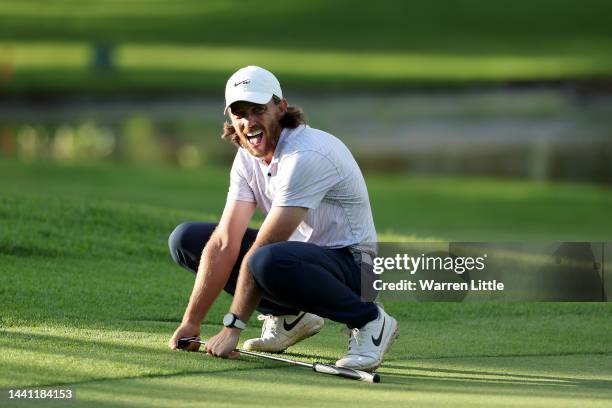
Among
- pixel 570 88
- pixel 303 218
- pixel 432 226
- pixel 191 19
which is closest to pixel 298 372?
pixel 303 218

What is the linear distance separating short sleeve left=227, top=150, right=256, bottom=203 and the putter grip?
34.2 inches

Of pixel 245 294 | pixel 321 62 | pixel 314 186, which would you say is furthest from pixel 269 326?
pixel 321 62

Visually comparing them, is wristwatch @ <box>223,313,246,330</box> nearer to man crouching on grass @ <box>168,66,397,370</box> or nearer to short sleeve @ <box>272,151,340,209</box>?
man crouching on grass @ <box>168,66,397,370</box>

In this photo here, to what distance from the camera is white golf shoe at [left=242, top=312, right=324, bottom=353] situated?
6266 millimetres

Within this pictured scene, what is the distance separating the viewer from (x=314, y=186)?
19.0 ft

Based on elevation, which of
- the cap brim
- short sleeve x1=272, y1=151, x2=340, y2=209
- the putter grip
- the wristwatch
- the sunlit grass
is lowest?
the putter grip

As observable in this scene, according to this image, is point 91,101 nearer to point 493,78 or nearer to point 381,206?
point 493,78

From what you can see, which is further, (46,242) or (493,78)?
(493,78)

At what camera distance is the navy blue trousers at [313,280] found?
223 inches

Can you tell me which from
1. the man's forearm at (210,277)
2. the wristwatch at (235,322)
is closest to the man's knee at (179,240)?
the man's forearm at (210,277)

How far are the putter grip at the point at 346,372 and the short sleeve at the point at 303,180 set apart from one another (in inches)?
26.4

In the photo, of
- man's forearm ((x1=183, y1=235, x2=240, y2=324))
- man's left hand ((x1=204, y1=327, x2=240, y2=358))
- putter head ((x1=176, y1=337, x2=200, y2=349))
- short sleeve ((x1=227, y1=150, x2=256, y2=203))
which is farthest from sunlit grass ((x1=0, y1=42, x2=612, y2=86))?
man's left hand ((x1=204, y1=327, x2=240, y2=358))

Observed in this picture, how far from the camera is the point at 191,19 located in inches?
1670

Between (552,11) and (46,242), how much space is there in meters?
37.1
